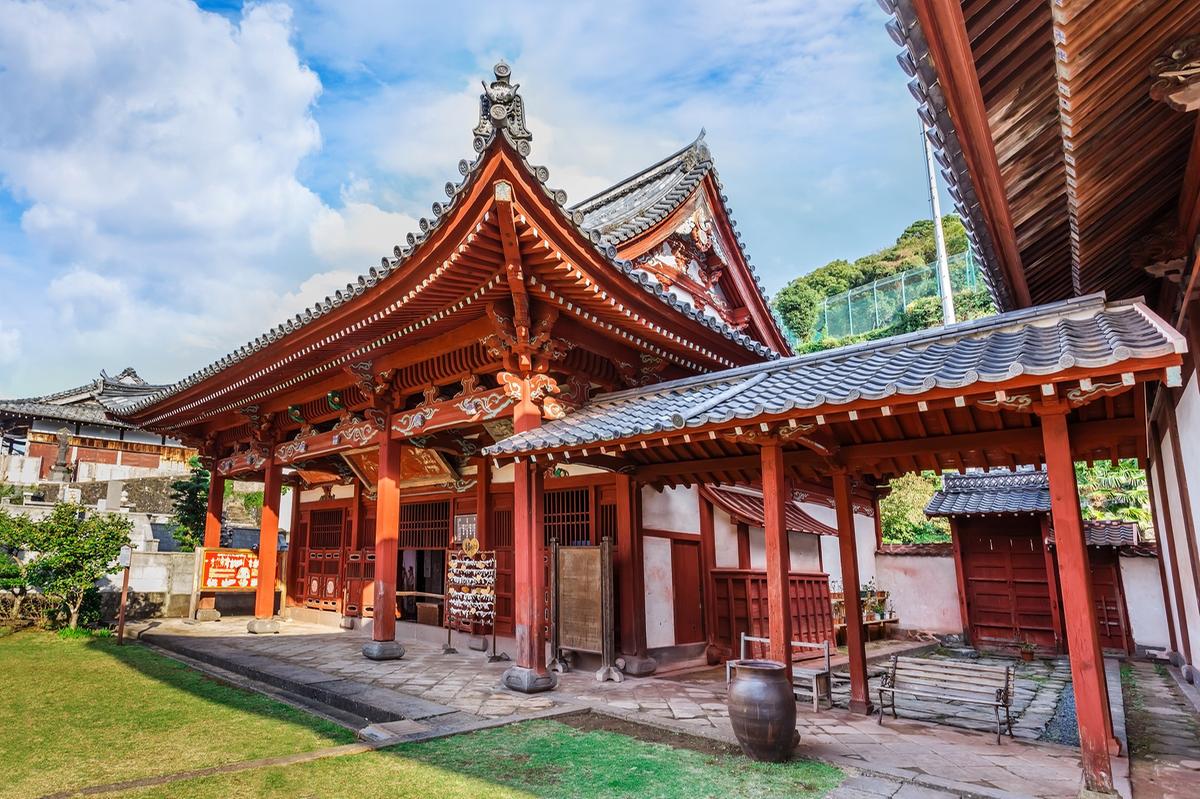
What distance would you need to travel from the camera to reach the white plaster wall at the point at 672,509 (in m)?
9.66

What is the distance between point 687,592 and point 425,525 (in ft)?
16.8

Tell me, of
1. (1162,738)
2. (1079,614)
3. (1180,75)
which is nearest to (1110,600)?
(1162,738)

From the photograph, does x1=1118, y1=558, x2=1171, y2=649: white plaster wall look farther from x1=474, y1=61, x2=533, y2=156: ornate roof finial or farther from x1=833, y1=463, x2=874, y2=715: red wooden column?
x1=474, y1=61, x2=533, y2=156: ornate roof finial

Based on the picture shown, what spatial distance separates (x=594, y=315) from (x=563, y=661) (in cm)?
462

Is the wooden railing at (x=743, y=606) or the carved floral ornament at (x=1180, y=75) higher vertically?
the carved floral ornament at (x=1180, y=75)

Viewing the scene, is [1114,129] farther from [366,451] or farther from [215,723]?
[366,451]

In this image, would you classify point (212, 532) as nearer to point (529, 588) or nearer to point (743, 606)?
point (529, 588)

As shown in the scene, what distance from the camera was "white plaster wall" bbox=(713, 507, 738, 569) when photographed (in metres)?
11.0

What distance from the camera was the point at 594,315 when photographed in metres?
8.36

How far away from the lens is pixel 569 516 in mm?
10109

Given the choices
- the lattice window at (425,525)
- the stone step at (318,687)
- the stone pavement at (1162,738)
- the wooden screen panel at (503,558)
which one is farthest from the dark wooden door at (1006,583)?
the stone step at (318,687)

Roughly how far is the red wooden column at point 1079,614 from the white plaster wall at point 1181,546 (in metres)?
3.26

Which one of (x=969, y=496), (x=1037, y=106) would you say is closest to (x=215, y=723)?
(x=1037, y=106)

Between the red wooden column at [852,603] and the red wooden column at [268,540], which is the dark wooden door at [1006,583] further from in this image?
the red wooden column at [268,540]
